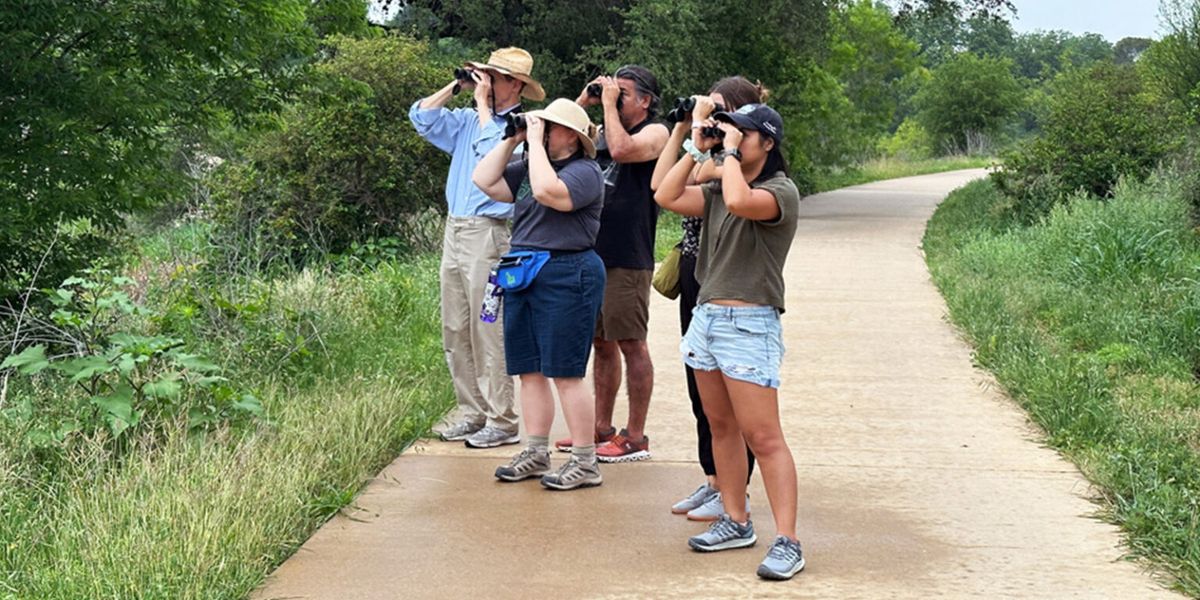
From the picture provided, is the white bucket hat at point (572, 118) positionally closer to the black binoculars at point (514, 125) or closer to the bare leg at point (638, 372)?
the black binoculars at point (514, 125)

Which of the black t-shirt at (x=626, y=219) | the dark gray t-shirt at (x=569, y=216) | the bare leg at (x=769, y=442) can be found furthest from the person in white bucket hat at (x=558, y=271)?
the bare leg at (x=769, y=442)

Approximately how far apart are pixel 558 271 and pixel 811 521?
1.48m

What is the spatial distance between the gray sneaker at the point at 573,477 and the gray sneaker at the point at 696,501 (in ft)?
1.70

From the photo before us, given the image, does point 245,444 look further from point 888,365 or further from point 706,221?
point 888,365

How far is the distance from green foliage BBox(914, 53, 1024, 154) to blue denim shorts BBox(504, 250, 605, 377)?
172 feet

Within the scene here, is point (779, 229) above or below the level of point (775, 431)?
above

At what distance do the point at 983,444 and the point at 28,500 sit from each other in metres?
4.41

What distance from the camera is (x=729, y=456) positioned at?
534 centimetres

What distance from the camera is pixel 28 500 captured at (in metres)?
5.37

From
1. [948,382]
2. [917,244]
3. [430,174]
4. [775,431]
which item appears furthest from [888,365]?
[917,244]

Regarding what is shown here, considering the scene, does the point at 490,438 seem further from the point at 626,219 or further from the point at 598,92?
the point at 598,92

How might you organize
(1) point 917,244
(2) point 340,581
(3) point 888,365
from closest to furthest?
(2) point 340,581
(3) point 888,365
(1) point 917,244

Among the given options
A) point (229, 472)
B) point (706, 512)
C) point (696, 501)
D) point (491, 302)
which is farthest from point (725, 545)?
point (229, 472)

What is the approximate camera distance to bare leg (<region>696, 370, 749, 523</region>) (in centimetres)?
528
